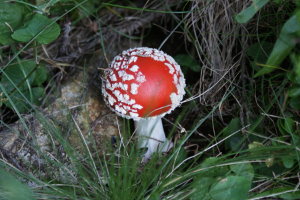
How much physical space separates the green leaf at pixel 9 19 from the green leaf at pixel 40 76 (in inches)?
10.8

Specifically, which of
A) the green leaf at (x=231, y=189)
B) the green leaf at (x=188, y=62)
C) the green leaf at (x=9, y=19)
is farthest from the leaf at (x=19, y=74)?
the green leaf at (x=231, y=189)

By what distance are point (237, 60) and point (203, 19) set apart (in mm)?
338

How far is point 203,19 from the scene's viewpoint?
7.83 ft

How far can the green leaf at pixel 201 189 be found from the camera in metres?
1.83

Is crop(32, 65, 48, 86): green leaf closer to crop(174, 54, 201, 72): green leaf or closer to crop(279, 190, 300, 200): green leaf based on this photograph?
crop(174, 54, 201, 72): green leaf

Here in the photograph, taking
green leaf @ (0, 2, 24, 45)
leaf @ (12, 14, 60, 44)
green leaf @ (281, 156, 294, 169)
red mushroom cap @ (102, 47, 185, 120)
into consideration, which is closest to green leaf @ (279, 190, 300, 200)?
green leaf @ (281, 156, 294, 169)

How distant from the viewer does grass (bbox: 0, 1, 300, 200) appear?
1.85m

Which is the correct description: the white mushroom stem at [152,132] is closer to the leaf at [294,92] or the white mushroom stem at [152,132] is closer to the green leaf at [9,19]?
the leaf at [294,92]

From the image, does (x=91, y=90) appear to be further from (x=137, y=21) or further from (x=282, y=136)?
(x=282, y=136)

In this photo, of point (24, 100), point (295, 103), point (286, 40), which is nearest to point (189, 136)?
point (295, 103)

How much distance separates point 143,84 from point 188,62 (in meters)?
0.66

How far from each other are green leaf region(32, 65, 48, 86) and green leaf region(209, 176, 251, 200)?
54.0 inches

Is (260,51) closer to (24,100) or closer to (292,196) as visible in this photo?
(292,196)

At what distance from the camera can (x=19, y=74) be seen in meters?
2.46
